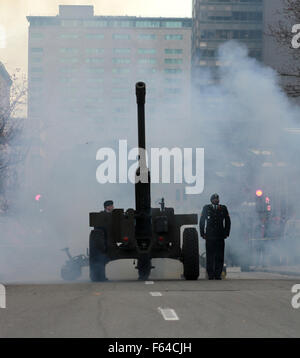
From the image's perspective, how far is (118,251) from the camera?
49.4 ft

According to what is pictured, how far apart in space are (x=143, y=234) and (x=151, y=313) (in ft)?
20.7

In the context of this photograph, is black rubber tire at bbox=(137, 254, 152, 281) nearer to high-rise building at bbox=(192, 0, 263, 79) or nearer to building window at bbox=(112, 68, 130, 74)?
building window at bbox=(112, 68, 130, 74)

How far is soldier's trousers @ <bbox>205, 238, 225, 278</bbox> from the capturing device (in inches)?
610

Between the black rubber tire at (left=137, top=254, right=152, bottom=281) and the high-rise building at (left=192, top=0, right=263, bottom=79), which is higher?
the high-rise building at (left=192, top=0, right=263, bottom=79)

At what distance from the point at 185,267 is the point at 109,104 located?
62.1ft

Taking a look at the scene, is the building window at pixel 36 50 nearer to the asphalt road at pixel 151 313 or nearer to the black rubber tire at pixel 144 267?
the black rubber tire at pixel 144 267

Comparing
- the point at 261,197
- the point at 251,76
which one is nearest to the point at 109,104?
the point at 251,76

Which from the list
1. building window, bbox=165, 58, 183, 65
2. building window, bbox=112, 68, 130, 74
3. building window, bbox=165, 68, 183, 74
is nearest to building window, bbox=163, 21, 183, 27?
building window, bbox=165, 58, 183, 65

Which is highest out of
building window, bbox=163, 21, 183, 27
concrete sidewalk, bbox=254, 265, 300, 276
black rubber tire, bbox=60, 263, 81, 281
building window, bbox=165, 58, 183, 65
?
building window, bbox=163, 21, 183, 27

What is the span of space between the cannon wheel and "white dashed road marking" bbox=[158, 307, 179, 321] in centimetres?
598

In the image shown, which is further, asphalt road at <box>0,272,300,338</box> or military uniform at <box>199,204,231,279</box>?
military uniform at <box>199,204,231,279</box>

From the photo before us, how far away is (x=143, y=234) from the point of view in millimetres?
14992
